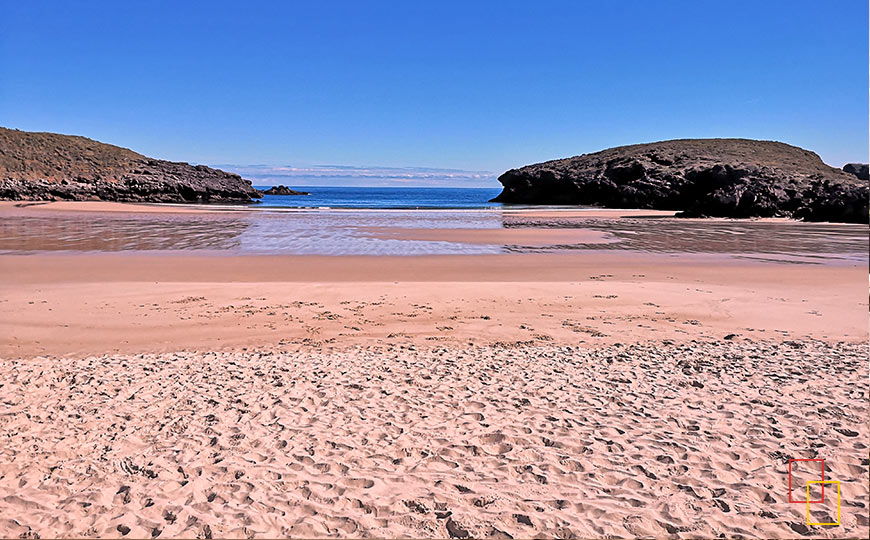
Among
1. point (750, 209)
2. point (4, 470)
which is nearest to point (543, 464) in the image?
point (4, 470)

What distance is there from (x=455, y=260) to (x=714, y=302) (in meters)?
8.78

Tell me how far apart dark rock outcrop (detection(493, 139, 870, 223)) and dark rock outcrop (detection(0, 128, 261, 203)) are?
41.0m

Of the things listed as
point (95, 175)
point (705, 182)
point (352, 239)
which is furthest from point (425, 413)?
point (95, 175)

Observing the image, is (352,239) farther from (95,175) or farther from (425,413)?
(95,175)

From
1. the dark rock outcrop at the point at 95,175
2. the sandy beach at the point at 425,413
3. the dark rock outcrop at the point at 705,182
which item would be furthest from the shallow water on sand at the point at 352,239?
the dark rock outcrop at the point at 95,175

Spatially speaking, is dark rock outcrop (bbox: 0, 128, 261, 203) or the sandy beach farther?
dark rock outcrop (bbox: 0, 128, 261, 203)


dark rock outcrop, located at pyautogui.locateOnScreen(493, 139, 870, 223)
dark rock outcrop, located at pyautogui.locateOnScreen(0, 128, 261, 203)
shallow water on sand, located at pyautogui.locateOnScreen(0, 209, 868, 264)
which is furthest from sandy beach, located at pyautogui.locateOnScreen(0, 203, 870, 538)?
dark rock outcrop, located at pyautogui.locateOnScreen(0, 128, 261, 203)

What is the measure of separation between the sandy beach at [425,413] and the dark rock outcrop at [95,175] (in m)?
55.9

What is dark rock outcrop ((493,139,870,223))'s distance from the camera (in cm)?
4484

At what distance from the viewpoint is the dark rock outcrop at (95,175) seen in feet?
198

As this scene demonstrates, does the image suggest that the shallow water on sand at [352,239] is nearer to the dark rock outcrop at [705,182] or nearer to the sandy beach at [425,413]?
the dark rock outcrop at [705,182]

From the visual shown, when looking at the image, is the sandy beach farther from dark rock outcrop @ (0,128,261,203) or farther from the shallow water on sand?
dark rock outcrop @ (0,128,261,203)

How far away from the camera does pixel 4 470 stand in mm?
5035

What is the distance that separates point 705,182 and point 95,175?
66484mm
